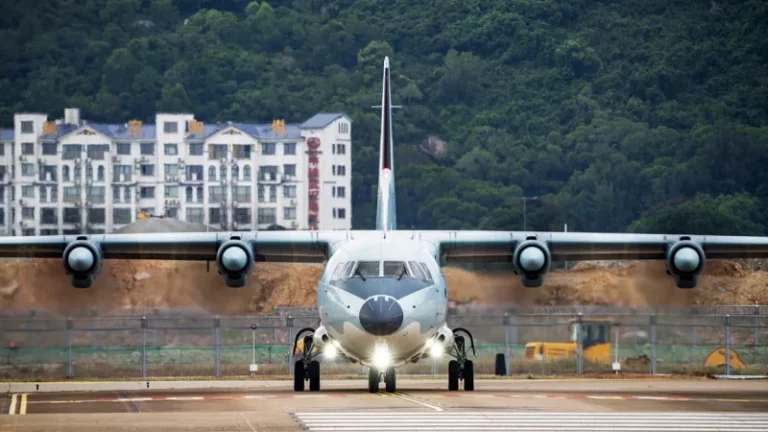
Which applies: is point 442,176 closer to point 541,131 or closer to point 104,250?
point 541,131

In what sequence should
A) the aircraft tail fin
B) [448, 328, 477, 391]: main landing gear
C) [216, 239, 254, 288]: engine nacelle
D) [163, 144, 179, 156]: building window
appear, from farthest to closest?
[163, 144, 179, 156]: building window < the aircraft tail fin < [216, 239, 254, 288]: engine nacelle < [448, 328, 477, 391]: main landing gear

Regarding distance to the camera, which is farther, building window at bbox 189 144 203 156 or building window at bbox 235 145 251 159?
building window at bbox 235 145 251 159

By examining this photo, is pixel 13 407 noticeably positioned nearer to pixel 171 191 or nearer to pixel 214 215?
pixel 214 215

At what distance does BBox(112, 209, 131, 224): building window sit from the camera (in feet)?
307

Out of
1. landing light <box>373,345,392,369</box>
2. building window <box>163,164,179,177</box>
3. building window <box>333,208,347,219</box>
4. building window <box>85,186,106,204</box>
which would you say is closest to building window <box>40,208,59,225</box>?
building window <box>85,186,106,204</box>

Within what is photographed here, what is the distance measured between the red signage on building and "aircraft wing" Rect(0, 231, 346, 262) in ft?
228

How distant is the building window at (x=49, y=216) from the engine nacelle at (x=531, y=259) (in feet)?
176

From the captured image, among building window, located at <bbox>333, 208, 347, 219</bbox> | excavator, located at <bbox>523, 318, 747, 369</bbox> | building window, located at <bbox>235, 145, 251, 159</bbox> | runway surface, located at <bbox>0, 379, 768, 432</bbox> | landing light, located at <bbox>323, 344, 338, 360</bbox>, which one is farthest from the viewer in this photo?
building window, located at <bbox>333, 208, 347, 219</bbox>

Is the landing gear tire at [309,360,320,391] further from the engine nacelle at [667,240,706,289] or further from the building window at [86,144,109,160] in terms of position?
the building window at [86,144,109,160]

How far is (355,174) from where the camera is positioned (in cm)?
12175

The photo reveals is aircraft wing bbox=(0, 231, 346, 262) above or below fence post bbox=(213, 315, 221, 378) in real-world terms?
above

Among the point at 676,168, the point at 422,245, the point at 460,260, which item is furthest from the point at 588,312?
the point at 676,168

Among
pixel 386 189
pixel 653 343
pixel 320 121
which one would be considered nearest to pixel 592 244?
pixel 386 189

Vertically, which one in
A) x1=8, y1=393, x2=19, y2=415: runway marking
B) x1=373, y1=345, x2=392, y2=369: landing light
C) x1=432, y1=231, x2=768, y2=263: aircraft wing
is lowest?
x1=8, y1=393, x2=19, y2=415: runway marking
